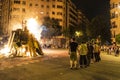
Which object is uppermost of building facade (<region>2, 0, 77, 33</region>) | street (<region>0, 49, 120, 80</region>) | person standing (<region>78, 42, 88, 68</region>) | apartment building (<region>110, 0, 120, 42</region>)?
building facade (<region>2, 0, 77, 33</region>)

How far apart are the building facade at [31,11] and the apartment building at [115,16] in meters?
38.7

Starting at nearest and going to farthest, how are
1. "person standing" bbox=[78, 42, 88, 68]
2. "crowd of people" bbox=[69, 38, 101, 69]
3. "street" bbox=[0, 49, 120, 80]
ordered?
1. "street" bbox=[0, 49, 120, 80]
2. "crowd of people" bbox=[69, 38, 101, 69]
3. "person standing" bbox=[78, 42, 88, 68]

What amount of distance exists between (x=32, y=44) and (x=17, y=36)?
336 centimetres

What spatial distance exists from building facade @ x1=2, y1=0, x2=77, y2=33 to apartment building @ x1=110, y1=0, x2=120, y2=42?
127 feet

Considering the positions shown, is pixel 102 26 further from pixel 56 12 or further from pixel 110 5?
pixel 56 12

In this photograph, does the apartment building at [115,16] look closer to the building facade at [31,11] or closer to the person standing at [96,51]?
the building facade at [31,11]

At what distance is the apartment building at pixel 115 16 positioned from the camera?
3031 inches

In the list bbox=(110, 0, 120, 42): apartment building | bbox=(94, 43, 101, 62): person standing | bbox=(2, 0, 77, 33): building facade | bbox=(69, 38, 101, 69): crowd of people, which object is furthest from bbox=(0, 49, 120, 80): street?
bbox=(2, 0, 77, 33): building facade

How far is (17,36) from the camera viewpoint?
1492 inches

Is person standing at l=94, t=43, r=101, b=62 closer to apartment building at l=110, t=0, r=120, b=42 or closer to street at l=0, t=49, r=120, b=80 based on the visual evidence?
street at l=0, t=49, r=120, b=80

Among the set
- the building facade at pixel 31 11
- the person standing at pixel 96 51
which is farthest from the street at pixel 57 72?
the building facade at pixel 31 11

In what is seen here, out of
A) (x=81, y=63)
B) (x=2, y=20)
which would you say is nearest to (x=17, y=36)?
(x=81, y=63)

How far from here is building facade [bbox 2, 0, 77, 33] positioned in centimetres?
11514

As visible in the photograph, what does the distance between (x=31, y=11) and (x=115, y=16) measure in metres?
48.3
